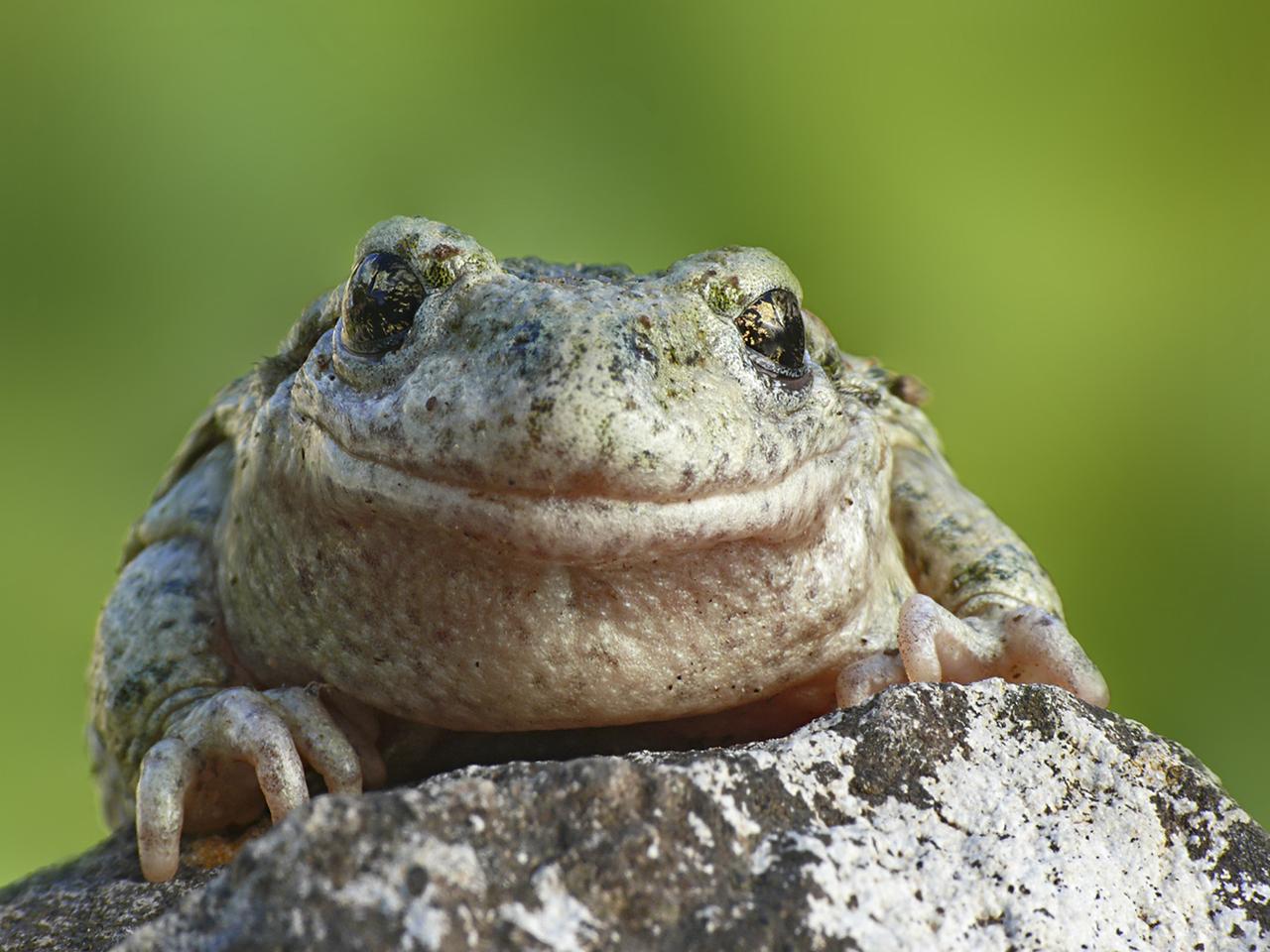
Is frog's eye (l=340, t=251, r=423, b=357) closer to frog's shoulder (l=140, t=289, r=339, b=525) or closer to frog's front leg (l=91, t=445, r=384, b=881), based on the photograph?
frog's shoulder (l=140, t=289, r=339, b=525)

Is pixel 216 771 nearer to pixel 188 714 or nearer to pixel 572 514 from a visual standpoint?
pixel 188 714

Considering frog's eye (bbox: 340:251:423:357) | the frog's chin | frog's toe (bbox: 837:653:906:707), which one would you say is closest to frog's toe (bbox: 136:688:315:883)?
the frog's chin

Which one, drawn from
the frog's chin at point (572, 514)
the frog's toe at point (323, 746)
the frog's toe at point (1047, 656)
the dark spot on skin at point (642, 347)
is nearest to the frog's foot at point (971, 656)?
the frog's toe at point (1047, 656)

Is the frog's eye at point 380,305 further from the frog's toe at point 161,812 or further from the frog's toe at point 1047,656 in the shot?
the frog's toe at point 1047,656

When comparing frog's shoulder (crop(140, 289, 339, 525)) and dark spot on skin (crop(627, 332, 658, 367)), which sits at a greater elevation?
frog's shoulder (crop(140, 289, 339, 525))

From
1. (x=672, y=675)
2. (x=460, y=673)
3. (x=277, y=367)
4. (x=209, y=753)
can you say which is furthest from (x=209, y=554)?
(x=672, y=675)

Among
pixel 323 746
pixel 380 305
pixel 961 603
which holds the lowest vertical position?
pixel 323 746

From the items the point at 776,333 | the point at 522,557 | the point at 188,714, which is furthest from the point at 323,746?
the point at 776,333
